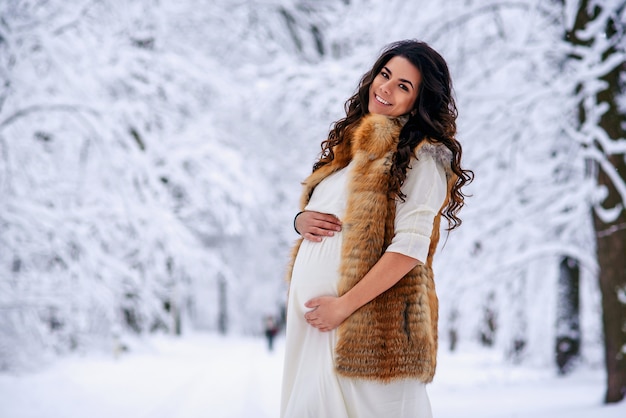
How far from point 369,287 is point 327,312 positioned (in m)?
0.16

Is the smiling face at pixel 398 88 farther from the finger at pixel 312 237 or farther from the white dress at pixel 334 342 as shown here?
the finger at pixel 312 237

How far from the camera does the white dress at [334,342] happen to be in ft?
6.57

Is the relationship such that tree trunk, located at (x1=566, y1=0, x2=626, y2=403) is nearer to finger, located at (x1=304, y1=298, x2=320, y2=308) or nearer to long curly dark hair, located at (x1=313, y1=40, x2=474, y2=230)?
long curly dark hair, located at (x1=313, y1=40, x2=474, y2=230)

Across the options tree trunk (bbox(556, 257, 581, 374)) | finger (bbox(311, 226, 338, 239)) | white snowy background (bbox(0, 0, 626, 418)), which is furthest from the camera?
tree trunk (bbox(556, 257, 581, 374))

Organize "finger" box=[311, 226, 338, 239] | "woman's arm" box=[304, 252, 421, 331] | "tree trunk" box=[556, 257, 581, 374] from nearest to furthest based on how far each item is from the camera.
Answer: "woman's arm" box=[304, 252, 421, 331] < "finger" box=[311, 226, 338, 239] < "tree trunk" box=[556, 257, 581, 374]

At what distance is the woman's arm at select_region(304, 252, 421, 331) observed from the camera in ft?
6.48

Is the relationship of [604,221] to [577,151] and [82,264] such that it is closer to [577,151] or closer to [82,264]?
[577,151]

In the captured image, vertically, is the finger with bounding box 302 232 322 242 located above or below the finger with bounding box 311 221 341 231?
below

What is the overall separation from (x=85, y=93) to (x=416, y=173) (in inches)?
217

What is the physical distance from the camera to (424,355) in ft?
6.68

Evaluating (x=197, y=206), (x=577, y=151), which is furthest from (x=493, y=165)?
(x=197, y=206)

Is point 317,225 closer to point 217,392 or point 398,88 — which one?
point 398,88

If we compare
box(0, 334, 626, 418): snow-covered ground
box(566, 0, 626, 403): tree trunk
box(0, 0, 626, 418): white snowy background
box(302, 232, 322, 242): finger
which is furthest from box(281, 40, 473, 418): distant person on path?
box(566, 0, 626, 403): tree trunk

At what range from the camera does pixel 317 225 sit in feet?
7.23
